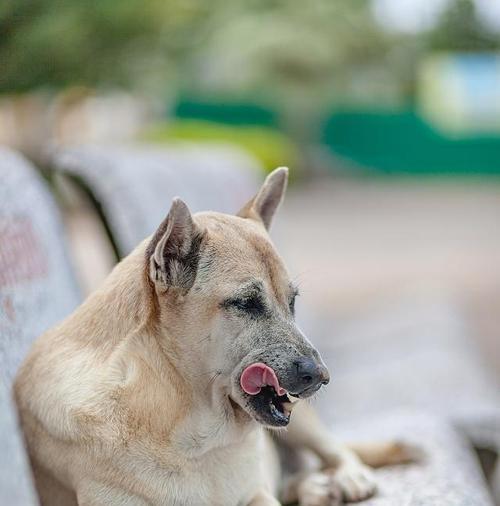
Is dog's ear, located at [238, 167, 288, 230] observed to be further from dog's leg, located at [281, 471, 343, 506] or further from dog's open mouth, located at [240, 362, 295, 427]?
dog's leg, located at [281, 471, 343, 506]

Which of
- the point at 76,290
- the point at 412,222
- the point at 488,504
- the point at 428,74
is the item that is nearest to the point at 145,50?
the point at 76,290

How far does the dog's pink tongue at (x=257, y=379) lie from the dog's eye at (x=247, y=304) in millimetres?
135

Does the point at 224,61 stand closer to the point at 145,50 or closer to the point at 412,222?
the point at 412,222

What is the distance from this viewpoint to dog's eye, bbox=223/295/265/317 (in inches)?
106

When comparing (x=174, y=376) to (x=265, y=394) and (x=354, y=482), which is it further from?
(x=354, y=482)

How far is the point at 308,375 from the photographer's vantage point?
2.60m

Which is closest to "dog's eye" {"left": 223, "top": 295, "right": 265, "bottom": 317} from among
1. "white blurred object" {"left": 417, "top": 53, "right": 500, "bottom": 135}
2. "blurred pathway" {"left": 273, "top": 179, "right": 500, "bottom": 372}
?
"blurred pathway" {"left": 273, "top": 179, "right": 500, "bottom": 372}

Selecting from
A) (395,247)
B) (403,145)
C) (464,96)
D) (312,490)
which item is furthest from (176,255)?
(464,96)

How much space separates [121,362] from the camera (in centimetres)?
270

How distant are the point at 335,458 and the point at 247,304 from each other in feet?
3.04

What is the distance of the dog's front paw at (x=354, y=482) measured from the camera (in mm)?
3225

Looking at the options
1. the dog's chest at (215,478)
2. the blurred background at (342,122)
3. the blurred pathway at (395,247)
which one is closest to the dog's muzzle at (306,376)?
the dog's chest at (215,478)

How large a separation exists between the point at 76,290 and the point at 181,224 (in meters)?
1.24

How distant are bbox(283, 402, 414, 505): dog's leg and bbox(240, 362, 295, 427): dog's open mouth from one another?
0.64 metres
